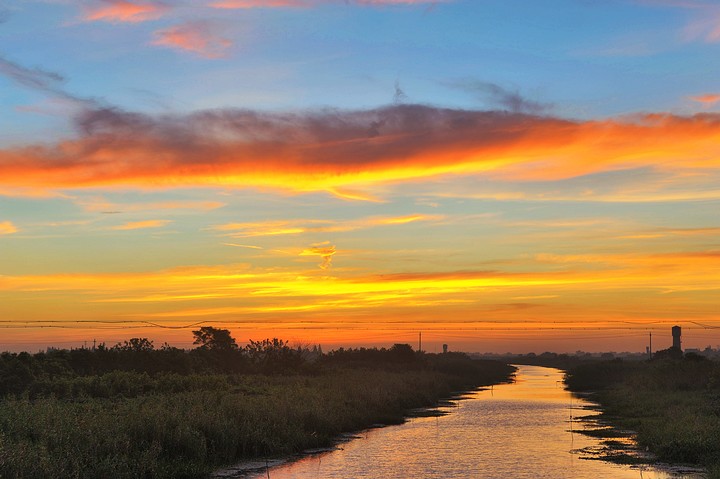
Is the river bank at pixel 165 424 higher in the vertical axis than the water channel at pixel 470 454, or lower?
higher

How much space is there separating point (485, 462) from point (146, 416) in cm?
1510

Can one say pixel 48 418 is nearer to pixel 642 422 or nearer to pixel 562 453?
pixel 562 453

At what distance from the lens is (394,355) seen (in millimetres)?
126438

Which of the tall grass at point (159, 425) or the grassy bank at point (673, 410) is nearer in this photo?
the tall grass at point (159, 425)

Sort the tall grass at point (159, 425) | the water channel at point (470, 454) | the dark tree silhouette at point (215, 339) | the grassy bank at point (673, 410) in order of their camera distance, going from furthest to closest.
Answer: the dark tree silhouette at point (215, 339)
the grassy bank at point (673, 410)
the water channel at point (470, 454)
the tall grass at point (159, 425)

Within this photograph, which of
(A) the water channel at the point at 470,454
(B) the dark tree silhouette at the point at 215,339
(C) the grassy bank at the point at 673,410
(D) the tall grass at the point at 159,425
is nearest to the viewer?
(D) the tall grass at the point at 159,425

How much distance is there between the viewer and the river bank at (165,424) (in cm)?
2420

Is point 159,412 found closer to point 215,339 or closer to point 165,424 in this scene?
point 165,424

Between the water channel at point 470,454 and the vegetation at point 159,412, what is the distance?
2.46 m

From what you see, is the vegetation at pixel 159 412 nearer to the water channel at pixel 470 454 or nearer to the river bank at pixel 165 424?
the river bank at pixel 165 424

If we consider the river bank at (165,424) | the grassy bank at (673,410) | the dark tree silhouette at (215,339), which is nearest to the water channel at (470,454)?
the river bank at (165,424)

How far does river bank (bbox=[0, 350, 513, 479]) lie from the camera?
79.4 ft

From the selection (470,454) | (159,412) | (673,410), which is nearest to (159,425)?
(159,412)

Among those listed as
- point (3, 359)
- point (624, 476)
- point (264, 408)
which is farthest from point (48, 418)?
point (3, 359)
